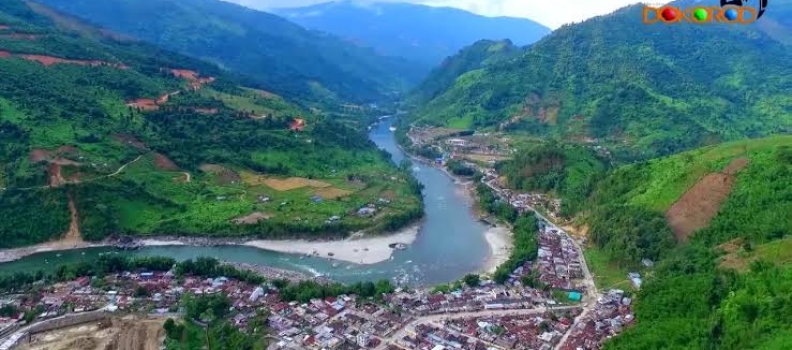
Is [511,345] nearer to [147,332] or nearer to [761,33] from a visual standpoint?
[147,332]

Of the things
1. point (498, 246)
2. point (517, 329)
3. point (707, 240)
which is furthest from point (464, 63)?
point (517, 329)

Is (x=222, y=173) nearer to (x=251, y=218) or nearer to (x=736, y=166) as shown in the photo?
(x=251, y=218)

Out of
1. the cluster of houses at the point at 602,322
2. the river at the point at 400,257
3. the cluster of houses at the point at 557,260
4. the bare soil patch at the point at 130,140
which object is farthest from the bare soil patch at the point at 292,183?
the cluster of houses at the point at 602,322

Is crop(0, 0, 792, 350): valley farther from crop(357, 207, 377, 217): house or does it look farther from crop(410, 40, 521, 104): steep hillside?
crop(410, 40, 521, 104): steep hillside

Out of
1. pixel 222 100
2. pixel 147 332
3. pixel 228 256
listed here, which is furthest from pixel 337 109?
pixel 147 332

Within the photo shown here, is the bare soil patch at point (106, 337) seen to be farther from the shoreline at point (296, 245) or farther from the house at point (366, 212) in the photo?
the house at point (366, 212)

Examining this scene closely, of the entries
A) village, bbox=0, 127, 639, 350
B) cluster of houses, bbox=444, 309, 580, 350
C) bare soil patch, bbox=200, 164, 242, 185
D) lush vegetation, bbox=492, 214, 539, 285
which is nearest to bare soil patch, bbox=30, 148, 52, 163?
bare soil patch, bbox=200, 164, 242, 185

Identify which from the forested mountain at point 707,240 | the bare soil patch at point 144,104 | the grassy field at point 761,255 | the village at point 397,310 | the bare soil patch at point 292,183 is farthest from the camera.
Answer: the bare soil patch at point 144,104
